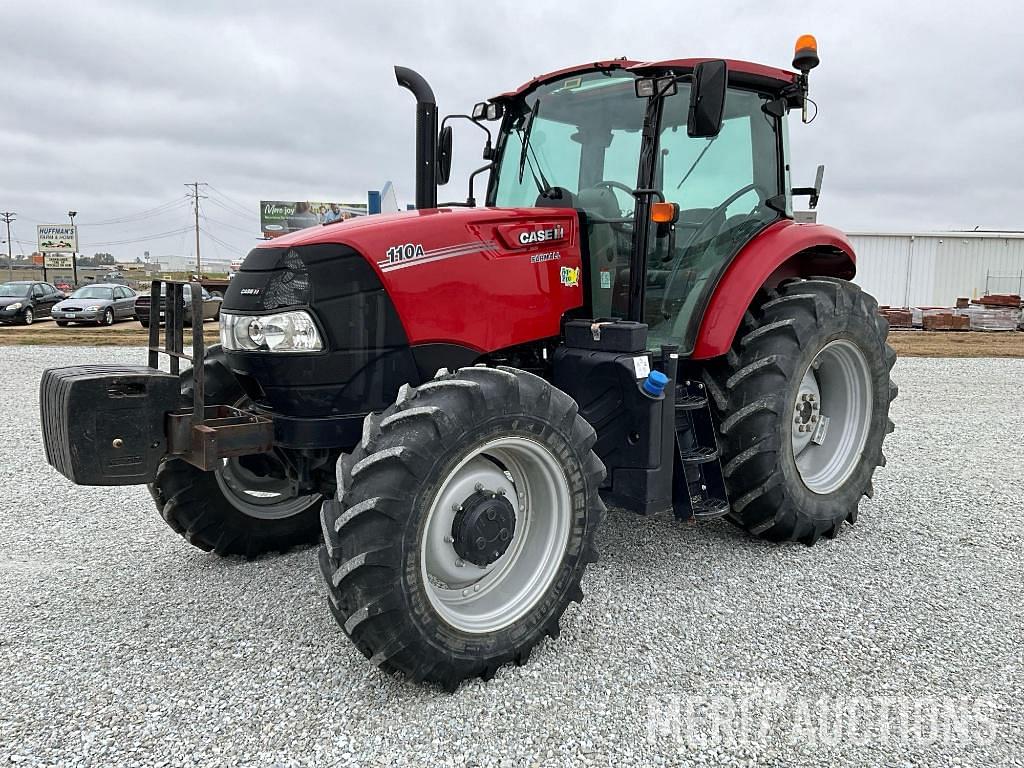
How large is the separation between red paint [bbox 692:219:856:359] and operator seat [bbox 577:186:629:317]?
19.8 inches

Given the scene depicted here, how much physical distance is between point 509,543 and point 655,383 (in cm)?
100

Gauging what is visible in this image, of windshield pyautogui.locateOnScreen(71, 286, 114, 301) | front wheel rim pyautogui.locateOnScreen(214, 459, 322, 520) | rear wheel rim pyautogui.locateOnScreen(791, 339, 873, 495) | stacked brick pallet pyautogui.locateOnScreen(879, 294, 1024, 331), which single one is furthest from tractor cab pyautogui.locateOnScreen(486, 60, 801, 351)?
windshield pyautogui.locateOnScreen(71, 286, 114, 301)

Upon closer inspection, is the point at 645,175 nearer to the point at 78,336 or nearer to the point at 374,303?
the point at 374,303

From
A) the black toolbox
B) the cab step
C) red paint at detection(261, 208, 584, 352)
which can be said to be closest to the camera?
the black toolbox

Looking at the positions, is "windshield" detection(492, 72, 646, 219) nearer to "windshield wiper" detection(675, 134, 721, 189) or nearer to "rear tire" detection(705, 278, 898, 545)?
"windshield wiper" detection(675, 134, 721, 189)

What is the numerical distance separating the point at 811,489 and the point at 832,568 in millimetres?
524

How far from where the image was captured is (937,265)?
1027 inches

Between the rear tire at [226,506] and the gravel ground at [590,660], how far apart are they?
0.14 m

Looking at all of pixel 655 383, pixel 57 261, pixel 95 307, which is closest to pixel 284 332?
pixel 655 383

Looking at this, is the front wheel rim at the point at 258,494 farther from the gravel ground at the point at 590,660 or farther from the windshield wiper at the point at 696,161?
the windshield wiper at the point at 696,161

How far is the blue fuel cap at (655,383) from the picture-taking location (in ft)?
11.1

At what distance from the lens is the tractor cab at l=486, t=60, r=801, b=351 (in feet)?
12.0

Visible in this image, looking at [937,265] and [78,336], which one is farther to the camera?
[937,265]

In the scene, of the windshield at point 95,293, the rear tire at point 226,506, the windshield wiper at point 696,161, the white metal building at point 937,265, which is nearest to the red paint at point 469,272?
the windshield wiper at point 696,161
